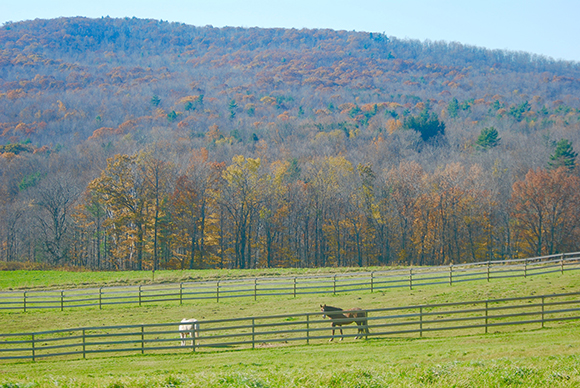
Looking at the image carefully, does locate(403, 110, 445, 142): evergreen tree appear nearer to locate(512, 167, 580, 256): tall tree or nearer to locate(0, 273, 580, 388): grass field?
locate(512, 167, 580, 256): tall tree

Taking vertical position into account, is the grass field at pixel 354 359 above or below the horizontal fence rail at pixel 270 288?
above

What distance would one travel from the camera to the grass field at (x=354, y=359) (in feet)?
31.2

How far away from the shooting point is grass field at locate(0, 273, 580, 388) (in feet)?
31.2

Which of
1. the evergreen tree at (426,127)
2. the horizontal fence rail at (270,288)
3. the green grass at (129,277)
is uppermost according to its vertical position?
the evergreen tree at (426,127)

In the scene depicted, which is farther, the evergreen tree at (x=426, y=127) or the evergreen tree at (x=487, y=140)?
the evergreen tree at (x=426, y=127)

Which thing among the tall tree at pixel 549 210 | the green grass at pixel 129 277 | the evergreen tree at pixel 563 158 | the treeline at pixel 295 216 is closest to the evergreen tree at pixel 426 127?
the treeline at pixel 295 216

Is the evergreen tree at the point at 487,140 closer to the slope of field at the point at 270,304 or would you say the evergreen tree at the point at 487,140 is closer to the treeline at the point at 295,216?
the treeline at the point at 295,216

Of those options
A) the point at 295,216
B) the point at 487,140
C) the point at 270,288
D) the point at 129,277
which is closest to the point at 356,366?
the point at 270,288

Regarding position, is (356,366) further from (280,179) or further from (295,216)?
(295,216)

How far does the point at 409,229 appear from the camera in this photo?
5466 centimetres

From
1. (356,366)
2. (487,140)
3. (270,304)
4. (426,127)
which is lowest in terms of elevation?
(270,304)

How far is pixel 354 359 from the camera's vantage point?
41.1ft

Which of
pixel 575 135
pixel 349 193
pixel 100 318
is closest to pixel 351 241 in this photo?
pixel 349 193

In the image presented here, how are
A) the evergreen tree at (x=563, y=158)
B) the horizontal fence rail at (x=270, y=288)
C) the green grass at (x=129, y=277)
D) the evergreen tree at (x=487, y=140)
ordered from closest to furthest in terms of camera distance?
the horizontal fence rail at (x=270, y=288) → the green grass at (x=129, y=277) → the evergreen tree at (x=563, y=158) → the evergreen tree at (x=487, y=140)
